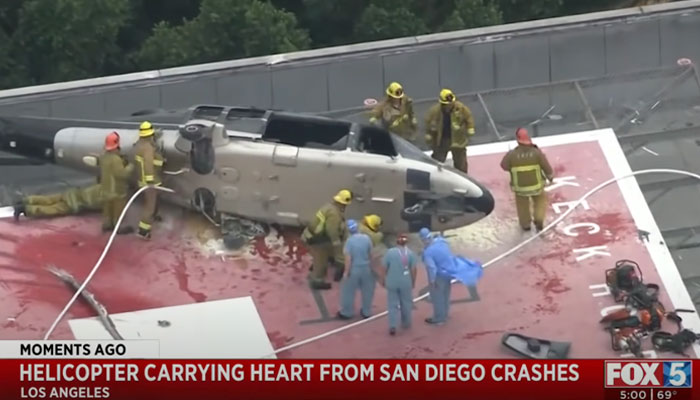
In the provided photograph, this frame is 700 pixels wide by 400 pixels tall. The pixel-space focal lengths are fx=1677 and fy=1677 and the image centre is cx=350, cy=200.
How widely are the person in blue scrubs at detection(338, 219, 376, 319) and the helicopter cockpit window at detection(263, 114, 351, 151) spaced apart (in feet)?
5.64

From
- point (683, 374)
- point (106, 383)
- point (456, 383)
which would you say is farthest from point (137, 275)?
point (683, 374)

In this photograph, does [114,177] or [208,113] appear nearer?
[114,177]

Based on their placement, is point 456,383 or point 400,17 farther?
point 400,17

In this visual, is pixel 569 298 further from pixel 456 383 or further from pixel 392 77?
pixel 392 77

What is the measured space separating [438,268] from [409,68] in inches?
292

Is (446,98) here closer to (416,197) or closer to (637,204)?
(416,197)

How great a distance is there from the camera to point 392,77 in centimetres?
2962

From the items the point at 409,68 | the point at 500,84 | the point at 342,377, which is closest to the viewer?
the point at 342,377

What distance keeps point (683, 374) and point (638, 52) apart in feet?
34.5

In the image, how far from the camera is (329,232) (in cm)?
2370

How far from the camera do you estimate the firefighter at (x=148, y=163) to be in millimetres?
24797

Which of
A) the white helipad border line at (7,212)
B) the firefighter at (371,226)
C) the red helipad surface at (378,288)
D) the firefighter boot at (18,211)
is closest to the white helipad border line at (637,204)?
the red helipad surface at (378,288)

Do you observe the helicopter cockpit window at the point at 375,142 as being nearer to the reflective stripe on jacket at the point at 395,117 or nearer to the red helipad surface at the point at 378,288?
the reflective stripe on jacket at the point at 395,117

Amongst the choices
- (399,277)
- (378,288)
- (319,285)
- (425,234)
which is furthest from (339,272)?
(399,277)
